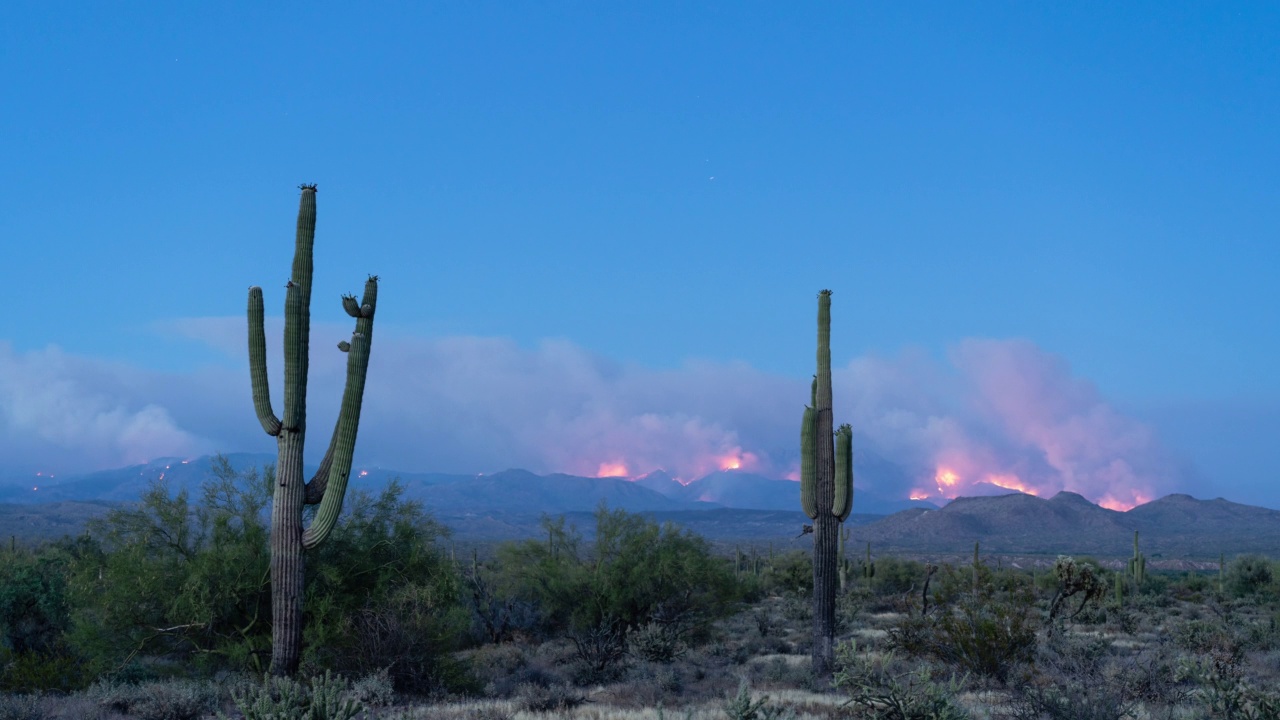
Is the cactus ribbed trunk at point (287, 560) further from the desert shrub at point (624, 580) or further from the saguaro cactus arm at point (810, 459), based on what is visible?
the desert shrub at point (624, 580)

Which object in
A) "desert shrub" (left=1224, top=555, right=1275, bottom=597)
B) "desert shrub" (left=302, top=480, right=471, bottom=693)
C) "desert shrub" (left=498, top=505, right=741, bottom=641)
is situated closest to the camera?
"desert shrub" (left=302, top=480, right=471, bottom=693)

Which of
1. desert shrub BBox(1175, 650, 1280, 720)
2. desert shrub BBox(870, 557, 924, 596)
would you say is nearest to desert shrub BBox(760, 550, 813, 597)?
desert shrub BBox(870, 557, 924, 596)

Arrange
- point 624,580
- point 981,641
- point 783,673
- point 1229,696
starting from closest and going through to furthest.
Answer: point 1229,696, point 981,641, point 783,673, point 624,580

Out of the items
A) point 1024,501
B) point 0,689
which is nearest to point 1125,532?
point 1024,501

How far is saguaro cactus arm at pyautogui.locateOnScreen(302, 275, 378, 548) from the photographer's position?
42.8ft

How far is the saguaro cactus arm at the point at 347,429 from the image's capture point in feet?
42.8

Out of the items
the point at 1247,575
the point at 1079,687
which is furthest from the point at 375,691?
the point at 1247,575

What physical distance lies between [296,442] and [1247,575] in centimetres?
4525

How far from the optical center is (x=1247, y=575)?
4316 cm

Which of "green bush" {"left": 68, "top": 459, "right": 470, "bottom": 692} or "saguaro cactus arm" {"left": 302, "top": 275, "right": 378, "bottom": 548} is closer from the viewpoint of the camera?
"saguaro cactus arm" {"left": 302, "top": 275, "right": 378, "bottom": 548}

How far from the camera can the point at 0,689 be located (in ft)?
50.2

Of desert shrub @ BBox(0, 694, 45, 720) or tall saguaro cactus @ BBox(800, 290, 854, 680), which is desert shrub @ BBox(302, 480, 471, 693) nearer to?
desert shrub @ BBox(0, 694, 45, 720)

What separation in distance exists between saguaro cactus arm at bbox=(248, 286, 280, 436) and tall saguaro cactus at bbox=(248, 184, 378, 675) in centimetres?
1

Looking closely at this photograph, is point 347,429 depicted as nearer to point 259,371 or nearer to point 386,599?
point 259,371
